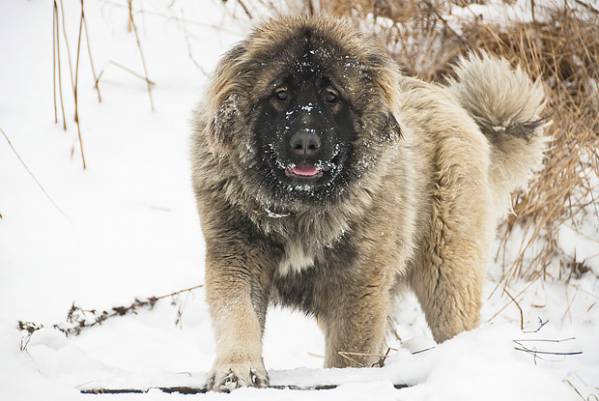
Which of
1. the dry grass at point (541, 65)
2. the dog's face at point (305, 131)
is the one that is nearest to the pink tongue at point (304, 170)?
the dog's face at point (305, 131)

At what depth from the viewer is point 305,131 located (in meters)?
3.23

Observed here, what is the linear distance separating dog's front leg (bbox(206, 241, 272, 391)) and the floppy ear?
551 millimetres

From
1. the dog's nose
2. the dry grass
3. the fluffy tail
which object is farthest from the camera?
the dry grass

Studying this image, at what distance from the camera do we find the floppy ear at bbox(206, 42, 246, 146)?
11.6ft

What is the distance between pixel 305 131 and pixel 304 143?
55 millimetres

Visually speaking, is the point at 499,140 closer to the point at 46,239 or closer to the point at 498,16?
the point at 498,16

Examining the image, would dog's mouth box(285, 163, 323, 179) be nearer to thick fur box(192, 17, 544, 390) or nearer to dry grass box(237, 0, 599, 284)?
thick fur box(192, 17, 544, 390)

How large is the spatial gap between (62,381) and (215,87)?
1.62m

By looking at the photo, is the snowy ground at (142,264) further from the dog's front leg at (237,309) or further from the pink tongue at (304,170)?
the pink tongue at (304,170)

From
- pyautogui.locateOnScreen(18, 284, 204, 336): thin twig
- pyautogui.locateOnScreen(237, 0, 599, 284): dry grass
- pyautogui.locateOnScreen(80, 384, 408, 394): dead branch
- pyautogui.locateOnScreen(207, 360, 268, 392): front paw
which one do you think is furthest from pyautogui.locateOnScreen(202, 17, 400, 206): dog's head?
pyautogui.locateOnScreen(237, 0, 599, 284): dry grass

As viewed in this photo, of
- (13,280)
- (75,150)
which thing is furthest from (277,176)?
(75,150)

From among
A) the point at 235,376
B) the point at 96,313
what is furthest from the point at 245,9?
the point at 235,376

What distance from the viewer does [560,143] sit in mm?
6098

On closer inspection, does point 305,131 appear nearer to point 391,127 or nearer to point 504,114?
point 391,127
